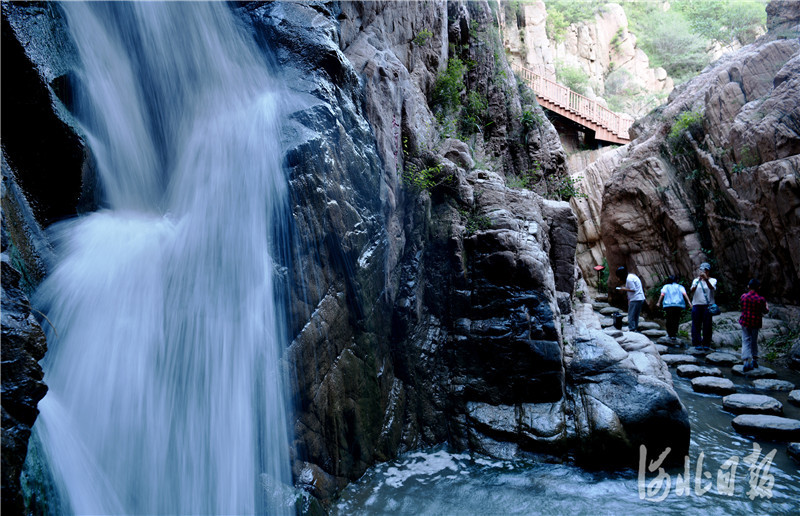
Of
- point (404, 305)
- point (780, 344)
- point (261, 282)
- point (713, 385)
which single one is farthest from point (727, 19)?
point (261, 282)

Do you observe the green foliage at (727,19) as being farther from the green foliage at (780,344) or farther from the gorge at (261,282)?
the gorge at (261,282)

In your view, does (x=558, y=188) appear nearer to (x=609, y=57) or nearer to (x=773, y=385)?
(x=773, y=385)

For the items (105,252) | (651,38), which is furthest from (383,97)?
(651,38)

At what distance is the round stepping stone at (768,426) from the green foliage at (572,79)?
26.6 metres

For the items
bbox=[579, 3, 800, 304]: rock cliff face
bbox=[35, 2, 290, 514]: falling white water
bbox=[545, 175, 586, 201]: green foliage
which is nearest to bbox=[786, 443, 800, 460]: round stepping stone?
bbox=[35, 2, 290, 514]: falling white water

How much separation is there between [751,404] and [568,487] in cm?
401

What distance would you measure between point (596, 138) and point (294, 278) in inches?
823

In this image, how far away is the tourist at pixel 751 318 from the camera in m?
8.16

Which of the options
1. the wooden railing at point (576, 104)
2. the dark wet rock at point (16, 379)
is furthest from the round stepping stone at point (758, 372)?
the wooden railing at point (576, 104)

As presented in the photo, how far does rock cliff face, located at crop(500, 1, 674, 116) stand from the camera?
30.0 meters

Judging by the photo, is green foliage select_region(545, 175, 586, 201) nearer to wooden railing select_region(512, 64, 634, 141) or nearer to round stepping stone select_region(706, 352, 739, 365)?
round stepping stone select_region(706, 352, 739, 365)

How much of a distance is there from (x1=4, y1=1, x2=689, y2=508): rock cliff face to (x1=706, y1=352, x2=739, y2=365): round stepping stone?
3.96m

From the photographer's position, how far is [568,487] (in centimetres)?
460

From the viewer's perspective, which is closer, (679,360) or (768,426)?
(768,426)
